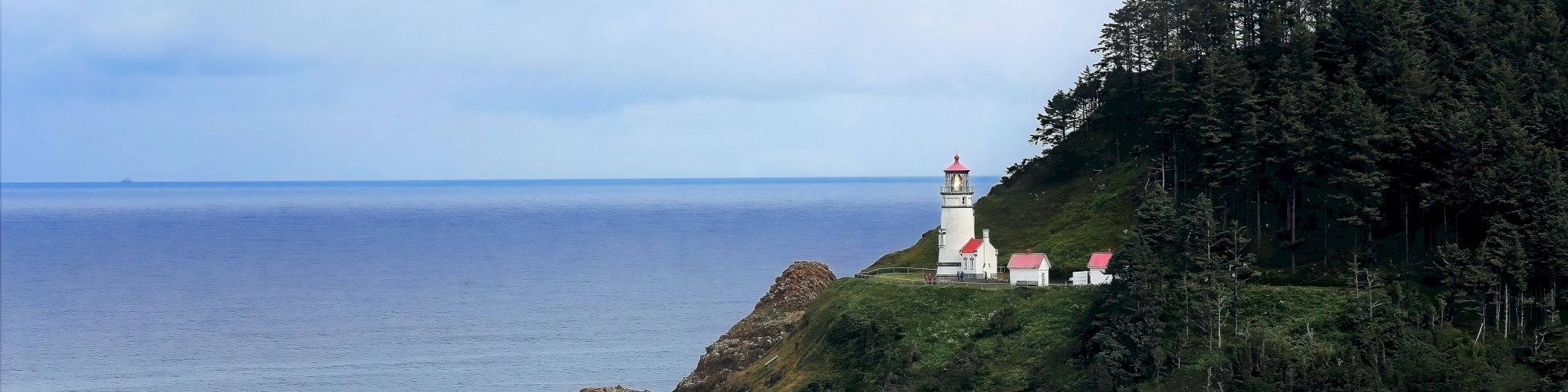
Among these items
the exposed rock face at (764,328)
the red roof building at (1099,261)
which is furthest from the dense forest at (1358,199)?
the exposed rock face at (764,328)

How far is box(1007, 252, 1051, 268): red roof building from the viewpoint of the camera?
75625mm

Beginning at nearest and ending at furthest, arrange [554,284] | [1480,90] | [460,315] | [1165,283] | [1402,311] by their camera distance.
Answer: [1402,311], [1165,283], [1480,90], [460,315], [554,284]

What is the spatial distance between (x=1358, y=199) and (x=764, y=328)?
34.3 meters

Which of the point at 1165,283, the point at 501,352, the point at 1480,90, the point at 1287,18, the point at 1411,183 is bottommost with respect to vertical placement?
the point at 501,352

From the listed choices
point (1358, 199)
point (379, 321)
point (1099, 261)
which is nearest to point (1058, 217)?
point (1099, 261)

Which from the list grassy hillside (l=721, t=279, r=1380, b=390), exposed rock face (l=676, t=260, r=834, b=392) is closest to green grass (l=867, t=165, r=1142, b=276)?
exposed rock face (l=676, t=260, r=834, b=392)

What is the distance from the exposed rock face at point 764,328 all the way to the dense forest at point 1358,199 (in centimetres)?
2196

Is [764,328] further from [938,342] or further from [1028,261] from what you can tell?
[1028,261]

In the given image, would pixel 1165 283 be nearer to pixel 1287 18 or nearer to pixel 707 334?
pixel 1287 18

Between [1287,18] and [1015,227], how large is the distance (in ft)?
66.8

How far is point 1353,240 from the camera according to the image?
230ft

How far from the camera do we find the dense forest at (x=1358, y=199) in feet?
197

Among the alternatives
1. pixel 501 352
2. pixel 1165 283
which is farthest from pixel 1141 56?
pixel 501 352

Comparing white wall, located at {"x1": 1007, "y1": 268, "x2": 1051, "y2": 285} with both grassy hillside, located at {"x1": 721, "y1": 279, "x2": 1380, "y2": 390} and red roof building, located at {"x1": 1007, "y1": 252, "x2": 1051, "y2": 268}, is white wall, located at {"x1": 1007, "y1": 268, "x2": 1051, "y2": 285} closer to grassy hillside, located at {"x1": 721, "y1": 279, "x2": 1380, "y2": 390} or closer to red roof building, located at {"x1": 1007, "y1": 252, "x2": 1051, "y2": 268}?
red roof building, located at {"x1": 1007, "y1": 252, "x2": 1051, "y2": 268}
